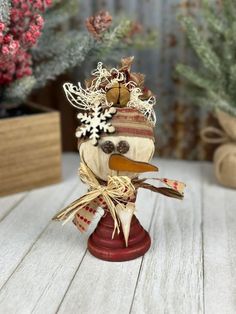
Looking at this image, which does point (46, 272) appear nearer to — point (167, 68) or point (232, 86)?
point (232, 86)

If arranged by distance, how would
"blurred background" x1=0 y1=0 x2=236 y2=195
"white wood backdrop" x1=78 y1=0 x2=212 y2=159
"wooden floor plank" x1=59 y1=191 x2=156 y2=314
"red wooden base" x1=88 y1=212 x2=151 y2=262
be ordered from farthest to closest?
"white wood backdrop" x1=78 y1=0 x2=212 y2=159 < "blurred background" x1=0 y1=0 x2=236 y2=195 < "red wooden base" x1=88 y1=212 x2=151 y2=262 < "wooden floor plank" x1=59 y1=191 x2=156 y2=314

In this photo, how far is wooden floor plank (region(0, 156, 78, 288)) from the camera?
795mm

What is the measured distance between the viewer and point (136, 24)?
1.18 meters

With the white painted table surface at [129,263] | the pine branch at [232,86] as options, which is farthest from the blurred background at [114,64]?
the white painted table surface at [129,263]

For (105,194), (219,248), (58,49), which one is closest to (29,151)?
(58,49)

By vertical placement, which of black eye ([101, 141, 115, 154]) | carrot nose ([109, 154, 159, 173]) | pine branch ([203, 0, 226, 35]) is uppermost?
pine branch ([203, 0, 226, 35])

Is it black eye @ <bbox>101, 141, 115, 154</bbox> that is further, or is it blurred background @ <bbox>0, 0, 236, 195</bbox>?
blurred background @ <bbox>0, 0, 236, 195</bbox>

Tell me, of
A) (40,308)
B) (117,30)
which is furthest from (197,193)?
(40,308)

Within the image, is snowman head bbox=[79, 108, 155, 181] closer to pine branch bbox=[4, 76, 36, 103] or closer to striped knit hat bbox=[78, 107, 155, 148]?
striped knit hat bbox=[78, 107, 155, 148]

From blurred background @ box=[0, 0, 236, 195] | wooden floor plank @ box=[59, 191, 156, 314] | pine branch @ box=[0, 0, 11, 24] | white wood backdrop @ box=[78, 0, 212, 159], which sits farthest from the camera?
white wood backdrop @ box=[78, 0, 212, 159]

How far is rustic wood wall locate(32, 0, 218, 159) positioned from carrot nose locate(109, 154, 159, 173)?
0.52 m

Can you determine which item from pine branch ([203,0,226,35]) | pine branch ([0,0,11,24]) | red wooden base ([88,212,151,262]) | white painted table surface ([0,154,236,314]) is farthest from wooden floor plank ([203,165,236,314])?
pine branch ([0,0,11,24])

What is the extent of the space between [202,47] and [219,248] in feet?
1.47

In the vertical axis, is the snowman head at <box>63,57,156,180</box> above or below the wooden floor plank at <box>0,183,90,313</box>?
above
